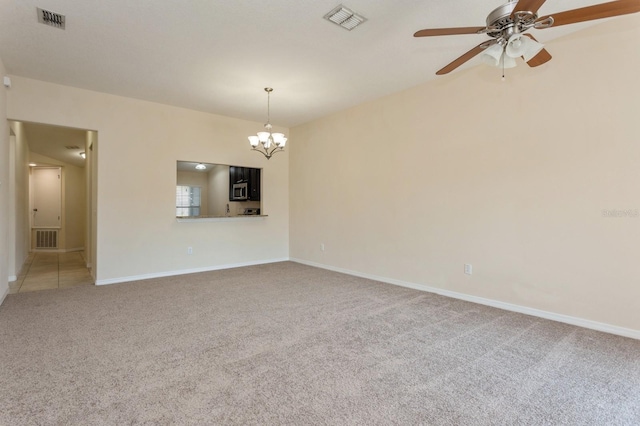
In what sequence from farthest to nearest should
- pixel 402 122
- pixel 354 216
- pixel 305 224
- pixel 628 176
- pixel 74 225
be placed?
pixel 74 225 → pixel 305 224 → pixel 354 216 → pixel 402 122 → pixel 628 176

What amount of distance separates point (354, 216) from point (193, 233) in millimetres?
2839

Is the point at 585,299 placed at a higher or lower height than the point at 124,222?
lower

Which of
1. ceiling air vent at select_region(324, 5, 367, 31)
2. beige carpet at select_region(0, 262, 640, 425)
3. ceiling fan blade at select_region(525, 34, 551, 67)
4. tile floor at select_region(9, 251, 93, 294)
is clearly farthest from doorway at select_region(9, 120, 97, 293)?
ceiling fan blade at select_region(525, 34, 551, 67)

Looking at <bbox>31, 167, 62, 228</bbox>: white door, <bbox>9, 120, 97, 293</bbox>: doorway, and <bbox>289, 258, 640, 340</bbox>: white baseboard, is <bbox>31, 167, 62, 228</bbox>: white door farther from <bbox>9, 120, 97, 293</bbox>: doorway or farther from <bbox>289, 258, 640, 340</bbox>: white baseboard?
<bbox>289, 258, 640, 340</bbox>: white baseboard

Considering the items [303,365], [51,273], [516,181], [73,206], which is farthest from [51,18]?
[73,206]

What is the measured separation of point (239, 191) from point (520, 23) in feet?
17.0

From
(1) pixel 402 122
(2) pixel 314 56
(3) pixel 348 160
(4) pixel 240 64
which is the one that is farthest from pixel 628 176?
(4) pixel 240 64

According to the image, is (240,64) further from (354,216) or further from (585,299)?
(585,299)

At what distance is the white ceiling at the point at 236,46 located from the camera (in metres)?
2.66

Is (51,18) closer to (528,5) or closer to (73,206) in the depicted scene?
(528,5)

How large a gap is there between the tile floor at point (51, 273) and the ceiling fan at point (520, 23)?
5723 mm

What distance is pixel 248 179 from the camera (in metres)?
6.30

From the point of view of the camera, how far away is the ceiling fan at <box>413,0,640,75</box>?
1.75 m

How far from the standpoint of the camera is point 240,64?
3.68m
